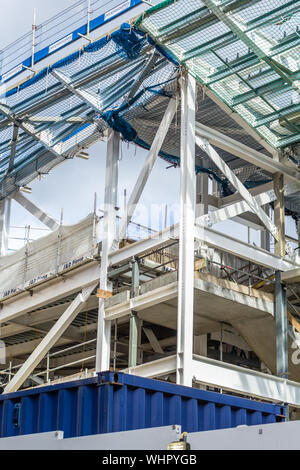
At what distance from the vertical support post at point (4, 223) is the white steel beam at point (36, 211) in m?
0.65

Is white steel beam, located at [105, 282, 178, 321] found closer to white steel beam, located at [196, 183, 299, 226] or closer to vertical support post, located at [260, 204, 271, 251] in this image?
white steel beam, located at [196, 183, 299, 226]

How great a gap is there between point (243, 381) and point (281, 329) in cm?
274

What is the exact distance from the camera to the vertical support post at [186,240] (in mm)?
22297

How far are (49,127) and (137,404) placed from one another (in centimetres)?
1810

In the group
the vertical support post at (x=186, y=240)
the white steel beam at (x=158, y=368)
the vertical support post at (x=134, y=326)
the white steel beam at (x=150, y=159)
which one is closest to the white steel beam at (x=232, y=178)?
the vertical support post at (x=186, y=240)

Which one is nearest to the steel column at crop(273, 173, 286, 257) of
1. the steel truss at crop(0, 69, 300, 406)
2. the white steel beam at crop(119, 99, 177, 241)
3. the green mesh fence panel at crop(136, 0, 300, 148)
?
the steel truss at crop(0, 69, 300, 406)

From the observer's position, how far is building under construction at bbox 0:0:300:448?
23.0 meters

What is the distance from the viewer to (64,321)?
2727cm

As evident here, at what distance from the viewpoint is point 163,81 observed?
84.4ft

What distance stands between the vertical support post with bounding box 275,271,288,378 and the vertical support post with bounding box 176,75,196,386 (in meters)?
4.23

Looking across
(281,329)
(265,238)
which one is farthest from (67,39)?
(265,238)

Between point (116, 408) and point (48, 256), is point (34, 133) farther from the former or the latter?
point (116, 408)
